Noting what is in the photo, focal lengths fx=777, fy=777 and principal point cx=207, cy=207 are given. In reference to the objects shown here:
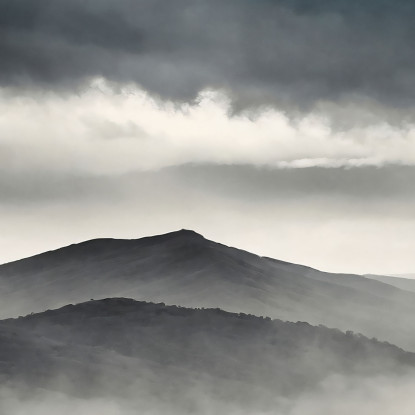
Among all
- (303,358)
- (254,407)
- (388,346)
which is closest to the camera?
(254,407)

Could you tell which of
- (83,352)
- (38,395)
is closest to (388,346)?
(83,352)

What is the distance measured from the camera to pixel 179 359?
12900cm

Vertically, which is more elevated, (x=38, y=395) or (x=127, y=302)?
(x=127, y=302)

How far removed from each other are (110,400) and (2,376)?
50.4 ft

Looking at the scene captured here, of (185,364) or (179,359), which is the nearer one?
(185,364)

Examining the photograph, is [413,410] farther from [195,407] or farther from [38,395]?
[38,395]

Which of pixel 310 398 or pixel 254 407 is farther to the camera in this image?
pixel 310 398

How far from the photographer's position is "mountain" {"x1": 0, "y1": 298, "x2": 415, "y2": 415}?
109 m

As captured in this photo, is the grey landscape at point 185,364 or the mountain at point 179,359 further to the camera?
the mountain at point 179,359

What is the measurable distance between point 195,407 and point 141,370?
13087 millimetres

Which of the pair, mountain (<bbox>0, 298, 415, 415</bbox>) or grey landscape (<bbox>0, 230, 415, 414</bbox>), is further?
mountain (<bbox>0, 298, 415, 415</bbox>)

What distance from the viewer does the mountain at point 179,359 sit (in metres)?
109

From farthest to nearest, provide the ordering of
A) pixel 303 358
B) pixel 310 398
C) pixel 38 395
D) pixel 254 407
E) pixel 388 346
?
1. pixel 388 346
2. pixel 303 358
3. pixel 310 398
4. pixel 254 407
5. pixel 38 395

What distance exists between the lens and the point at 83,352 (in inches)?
4783
